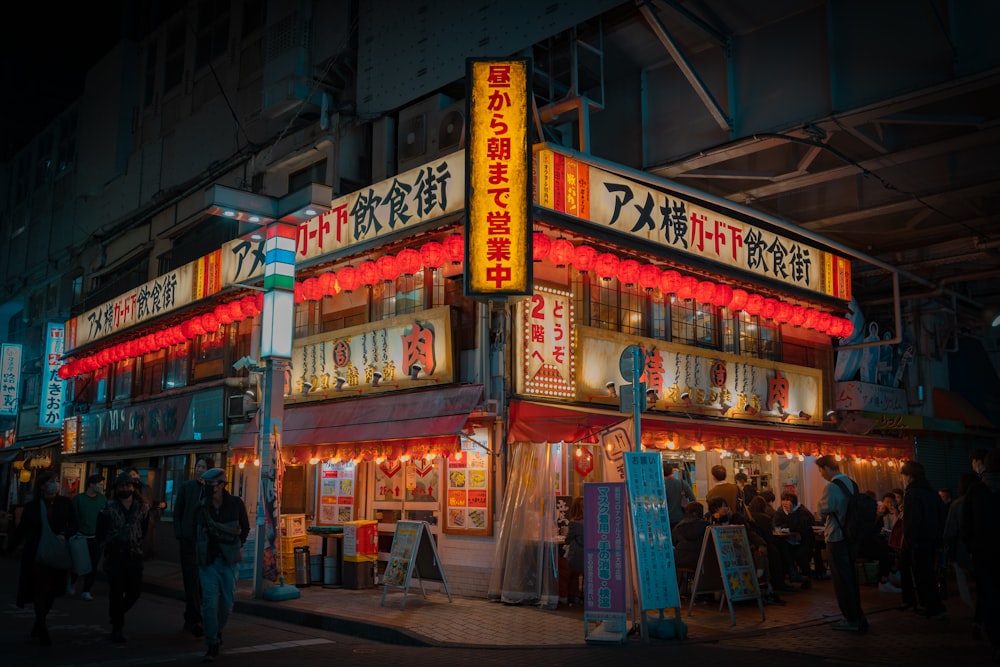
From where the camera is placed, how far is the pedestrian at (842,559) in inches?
403

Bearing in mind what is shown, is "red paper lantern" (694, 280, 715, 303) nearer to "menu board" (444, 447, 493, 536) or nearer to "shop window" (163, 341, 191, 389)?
"menu board" (444, 447, 493, 536)

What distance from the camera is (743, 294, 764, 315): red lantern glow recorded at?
16984 millimetres

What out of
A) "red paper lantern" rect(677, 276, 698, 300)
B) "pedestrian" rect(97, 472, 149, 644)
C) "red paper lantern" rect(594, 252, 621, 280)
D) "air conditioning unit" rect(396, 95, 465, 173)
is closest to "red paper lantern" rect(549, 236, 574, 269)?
"red paper lantern" rect(594, 252, 621, 280)

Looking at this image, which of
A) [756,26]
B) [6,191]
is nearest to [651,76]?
[756,26]

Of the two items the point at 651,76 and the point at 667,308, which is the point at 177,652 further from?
the point at 651,76

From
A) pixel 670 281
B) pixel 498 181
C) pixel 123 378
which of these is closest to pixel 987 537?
pixel 670 281

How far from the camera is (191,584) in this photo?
10703mm

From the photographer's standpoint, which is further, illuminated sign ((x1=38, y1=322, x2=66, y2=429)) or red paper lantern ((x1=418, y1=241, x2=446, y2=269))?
illuminated sign ((x1=38, y1=322, x2=66, y2=429))

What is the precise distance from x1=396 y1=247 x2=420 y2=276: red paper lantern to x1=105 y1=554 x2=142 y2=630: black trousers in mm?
6148

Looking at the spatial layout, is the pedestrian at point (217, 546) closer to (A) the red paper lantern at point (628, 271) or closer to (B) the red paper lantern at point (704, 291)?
(A) the red paper lantern at point (628, 271)

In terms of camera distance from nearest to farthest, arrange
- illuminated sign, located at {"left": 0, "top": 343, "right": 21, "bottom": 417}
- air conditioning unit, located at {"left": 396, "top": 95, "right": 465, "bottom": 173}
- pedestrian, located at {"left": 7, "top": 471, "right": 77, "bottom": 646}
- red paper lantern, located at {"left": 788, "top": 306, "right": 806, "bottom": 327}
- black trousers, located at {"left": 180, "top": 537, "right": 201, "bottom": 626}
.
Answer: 1. pedestrian, located at {"left": 7, "top": 471, "right": 77, "bottom": 646}
2. black trousers, located at {"left": 180, "top": 537, "right": 201, "bottom": 626}
3. air conditioning unit, located at {"left": 396, "top": 95, "right": 465, "bottom": 173}
4. red paper lantern, located at {"left": 788, "top": 306, "right": 806, "bottom": 327}
5. illuminated sign, located at {"left": 0, "top": 343, "right": 21, "bottom": 417}

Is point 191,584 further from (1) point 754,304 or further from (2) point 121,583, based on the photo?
(1) point 754,304

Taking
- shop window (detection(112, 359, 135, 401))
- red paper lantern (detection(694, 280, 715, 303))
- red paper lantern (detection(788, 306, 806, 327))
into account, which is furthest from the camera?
shop window (detection(112, 359, 135, 401))

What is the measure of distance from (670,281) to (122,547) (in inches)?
386
